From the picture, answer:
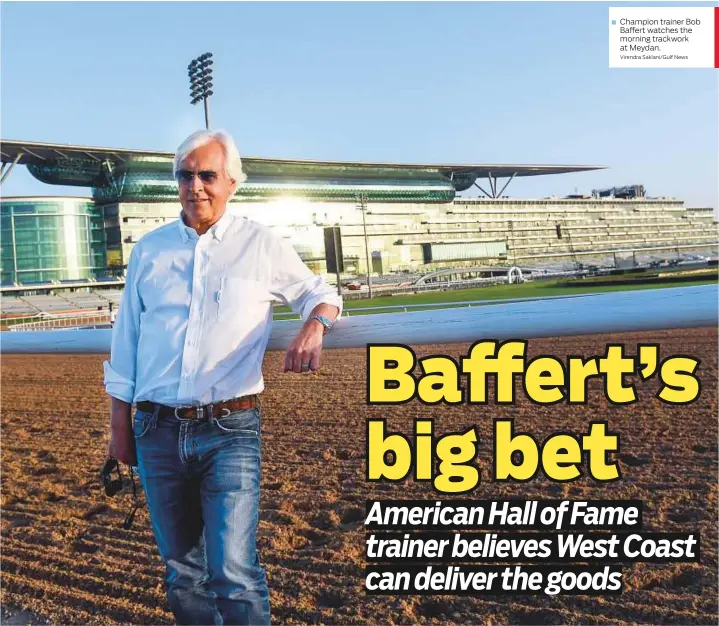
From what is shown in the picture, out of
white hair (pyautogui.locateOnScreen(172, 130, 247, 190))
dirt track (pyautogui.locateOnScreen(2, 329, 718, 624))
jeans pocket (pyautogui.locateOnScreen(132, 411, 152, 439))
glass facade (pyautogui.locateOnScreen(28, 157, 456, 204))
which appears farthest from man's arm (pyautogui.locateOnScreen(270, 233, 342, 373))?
glass facade (pyautogui.locateOnScreen(28, 157, 456, 204))

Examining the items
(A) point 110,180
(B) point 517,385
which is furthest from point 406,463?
(A) point 110,180

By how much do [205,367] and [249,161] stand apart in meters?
69.5

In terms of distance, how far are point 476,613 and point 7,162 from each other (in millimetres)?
65522

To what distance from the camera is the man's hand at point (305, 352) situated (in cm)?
198

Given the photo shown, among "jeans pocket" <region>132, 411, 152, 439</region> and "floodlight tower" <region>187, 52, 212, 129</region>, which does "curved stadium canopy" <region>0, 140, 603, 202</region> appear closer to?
"floodlight tower" <region>187, 52, 212, 129</region>

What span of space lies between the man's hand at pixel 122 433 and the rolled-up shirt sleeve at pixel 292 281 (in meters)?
0.64

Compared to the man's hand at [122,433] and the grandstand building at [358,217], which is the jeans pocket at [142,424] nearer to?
the man's hand at [122,433]

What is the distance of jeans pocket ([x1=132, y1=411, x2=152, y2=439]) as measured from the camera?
6.90 ft

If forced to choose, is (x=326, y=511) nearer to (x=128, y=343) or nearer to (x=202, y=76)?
(x=128, y=343)

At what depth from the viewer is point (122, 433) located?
2.23m

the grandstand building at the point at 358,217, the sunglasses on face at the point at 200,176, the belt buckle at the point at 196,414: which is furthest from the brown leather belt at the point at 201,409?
the grandstand building at the point at 358,217

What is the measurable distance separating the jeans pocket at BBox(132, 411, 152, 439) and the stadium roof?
60.7 m

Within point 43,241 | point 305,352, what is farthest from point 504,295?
point 43,241

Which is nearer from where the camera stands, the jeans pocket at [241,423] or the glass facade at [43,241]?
the jeans pocket at [241,423]
